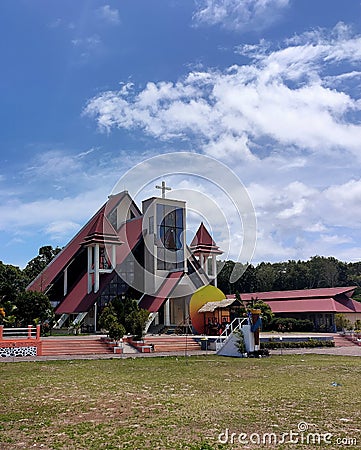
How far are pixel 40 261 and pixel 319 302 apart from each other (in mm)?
25197

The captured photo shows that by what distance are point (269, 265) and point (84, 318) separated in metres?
42.7

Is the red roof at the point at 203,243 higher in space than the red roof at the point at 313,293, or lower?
higher

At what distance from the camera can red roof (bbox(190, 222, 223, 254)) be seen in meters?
32.1

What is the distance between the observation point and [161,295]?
26.6m

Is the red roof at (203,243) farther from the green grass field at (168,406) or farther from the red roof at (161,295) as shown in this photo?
the green grass field at (168,406)

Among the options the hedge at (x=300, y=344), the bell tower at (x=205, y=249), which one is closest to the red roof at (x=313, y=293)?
the bell tower at (x=205, y=249)

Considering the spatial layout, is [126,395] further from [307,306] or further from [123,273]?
[307,306]

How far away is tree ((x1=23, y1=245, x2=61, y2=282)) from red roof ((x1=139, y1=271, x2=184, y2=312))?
19756 mm

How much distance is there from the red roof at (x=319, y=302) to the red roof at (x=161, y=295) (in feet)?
41.2

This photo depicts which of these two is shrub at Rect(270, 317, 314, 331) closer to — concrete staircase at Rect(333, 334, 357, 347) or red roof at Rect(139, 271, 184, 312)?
concrete staircase at Rect(333, 334, 357, 347)

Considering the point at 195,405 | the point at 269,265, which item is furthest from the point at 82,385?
the point at 269,265

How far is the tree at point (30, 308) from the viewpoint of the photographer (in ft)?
77.8

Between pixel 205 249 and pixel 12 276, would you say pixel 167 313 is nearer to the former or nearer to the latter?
pixel 205 249

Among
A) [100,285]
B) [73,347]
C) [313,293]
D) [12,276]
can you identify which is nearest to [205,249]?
[100,285]
